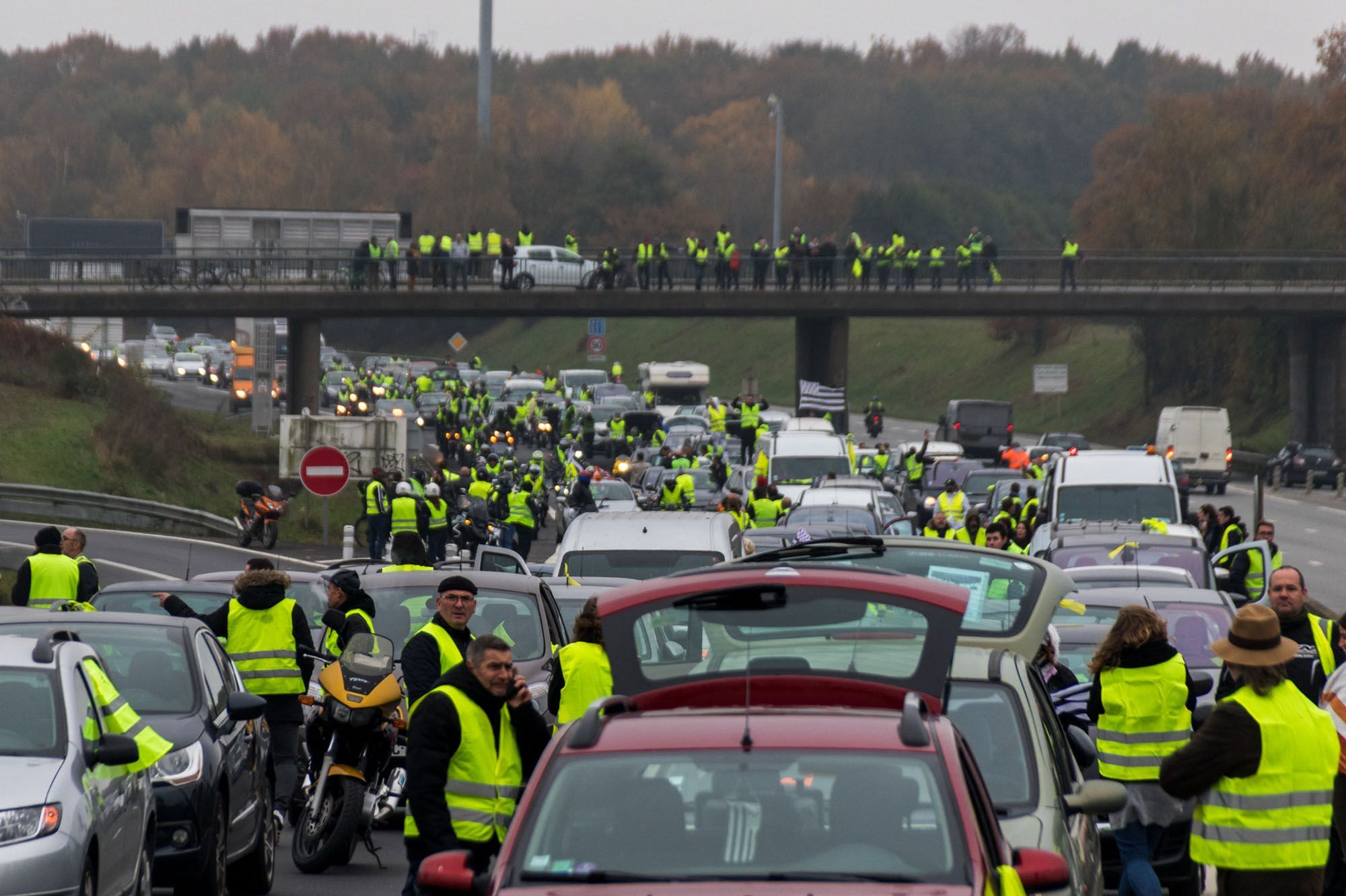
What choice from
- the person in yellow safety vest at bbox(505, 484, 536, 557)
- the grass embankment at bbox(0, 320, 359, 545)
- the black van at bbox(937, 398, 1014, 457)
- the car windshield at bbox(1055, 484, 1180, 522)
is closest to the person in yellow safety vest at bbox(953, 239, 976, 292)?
the black van at bbox(937, 398, 1014, 457)

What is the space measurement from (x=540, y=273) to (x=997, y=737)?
55360mm

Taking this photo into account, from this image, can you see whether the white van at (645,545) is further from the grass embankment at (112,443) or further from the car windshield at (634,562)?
the grass embankment at (112,443)

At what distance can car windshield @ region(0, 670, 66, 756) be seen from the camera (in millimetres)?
8125

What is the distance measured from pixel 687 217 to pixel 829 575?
4858 inches

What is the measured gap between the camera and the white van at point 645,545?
55.6ft

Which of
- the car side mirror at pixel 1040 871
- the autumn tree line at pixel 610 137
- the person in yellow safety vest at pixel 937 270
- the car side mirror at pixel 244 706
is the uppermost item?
the autumn tree line at pixel 610 137

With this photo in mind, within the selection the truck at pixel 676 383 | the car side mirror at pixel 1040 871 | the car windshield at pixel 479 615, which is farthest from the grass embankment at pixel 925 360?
the car side mirror at pixel 1040 871

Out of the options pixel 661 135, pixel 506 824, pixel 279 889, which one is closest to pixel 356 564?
pixel 279 889

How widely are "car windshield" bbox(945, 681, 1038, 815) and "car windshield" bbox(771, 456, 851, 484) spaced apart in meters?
29.1

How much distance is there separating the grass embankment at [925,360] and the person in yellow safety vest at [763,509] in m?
49.4

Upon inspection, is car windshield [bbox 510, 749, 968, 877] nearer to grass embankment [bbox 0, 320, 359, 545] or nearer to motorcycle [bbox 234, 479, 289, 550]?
motorcycle [bbox 234, 479, 289, 550]

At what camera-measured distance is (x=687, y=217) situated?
130 meters

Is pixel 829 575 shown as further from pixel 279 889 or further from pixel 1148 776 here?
pixel 279 889

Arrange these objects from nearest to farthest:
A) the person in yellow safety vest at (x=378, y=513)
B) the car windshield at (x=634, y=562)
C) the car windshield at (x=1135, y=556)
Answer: the car windshield at (x=634, y=562), the car windshield at (x=1135, y=556), the person in yellow safety vest at (x=378, y=513)
